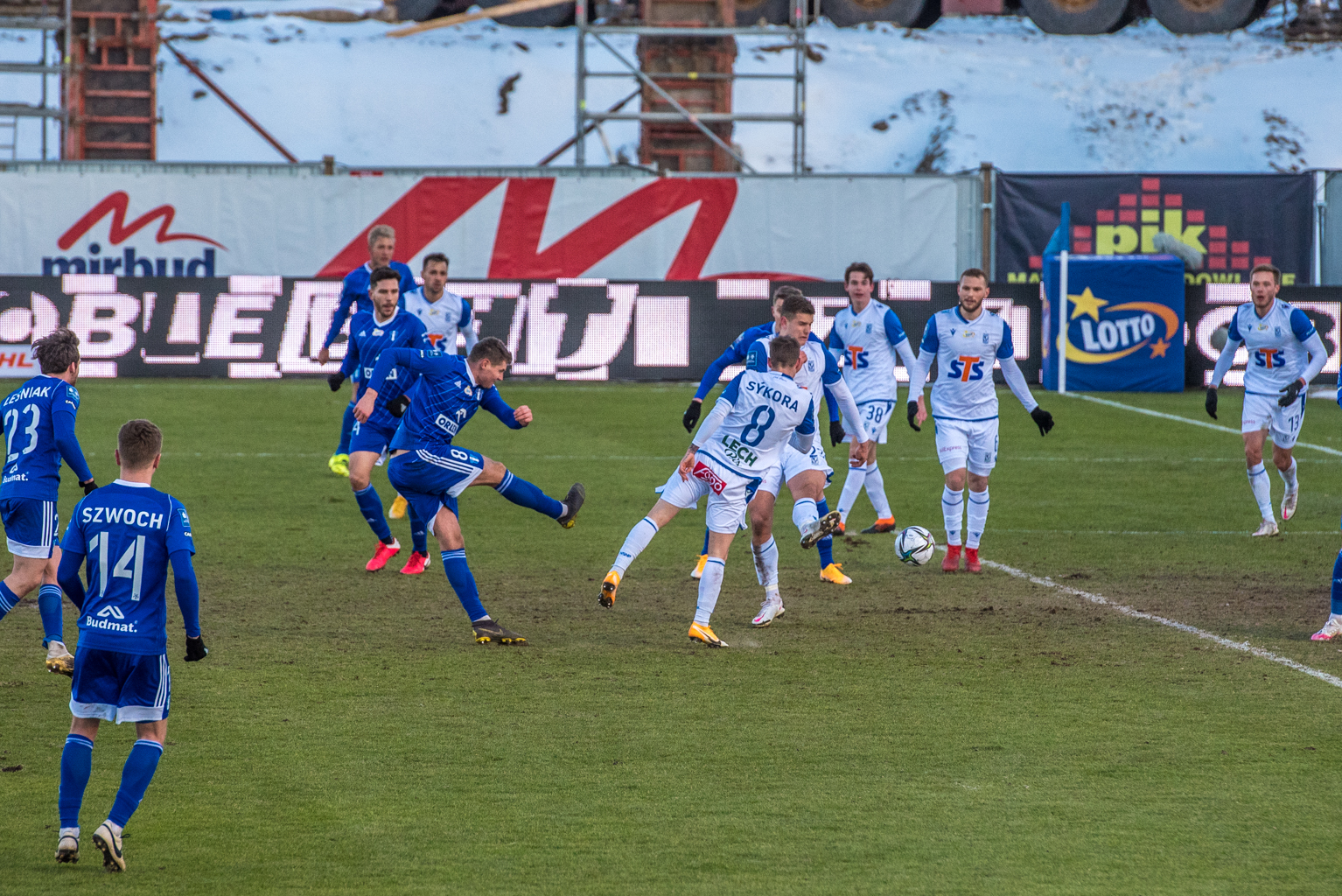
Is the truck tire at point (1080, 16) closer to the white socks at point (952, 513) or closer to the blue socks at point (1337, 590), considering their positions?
the white socks at point (952, 513)

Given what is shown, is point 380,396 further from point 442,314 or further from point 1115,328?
point 1115,328

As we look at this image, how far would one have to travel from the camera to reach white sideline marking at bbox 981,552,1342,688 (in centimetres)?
867

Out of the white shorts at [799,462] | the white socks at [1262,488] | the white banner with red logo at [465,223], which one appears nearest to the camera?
the white shorts at [799,462]

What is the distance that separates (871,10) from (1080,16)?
18.0 ft

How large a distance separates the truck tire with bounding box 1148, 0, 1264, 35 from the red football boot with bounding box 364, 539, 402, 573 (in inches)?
1323

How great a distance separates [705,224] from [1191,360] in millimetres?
9273

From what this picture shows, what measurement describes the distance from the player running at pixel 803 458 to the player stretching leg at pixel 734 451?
20 centimetres

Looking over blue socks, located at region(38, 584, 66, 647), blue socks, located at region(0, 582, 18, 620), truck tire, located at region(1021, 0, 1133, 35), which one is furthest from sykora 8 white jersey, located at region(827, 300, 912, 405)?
truck tire, located at region(1021, 0, 1133, 35)

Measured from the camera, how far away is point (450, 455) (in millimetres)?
9406

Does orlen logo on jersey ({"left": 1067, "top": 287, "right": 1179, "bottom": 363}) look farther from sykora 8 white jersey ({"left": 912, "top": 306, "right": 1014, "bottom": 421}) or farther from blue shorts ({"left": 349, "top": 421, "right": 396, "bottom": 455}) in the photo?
blue shorts ({"left": 349, "top": 421, "right": 396, "bottom": 455})

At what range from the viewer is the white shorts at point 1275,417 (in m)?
14.2

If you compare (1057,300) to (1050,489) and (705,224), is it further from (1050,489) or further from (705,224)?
(1050,489)

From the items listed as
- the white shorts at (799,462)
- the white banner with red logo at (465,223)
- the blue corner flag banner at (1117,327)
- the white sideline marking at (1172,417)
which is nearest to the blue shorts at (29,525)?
the white shorts at (799,462)

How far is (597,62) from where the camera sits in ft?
140
